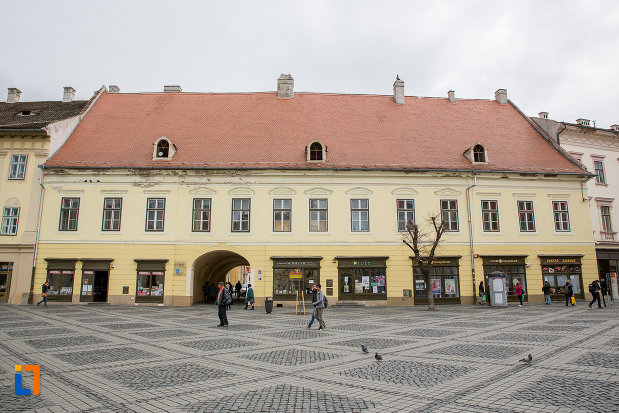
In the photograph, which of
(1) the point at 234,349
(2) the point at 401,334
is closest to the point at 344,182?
(2) the point at 401,334

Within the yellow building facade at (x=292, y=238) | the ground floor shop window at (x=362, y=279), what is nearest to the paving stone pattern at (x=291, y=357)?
the yellow building facade at (x=292, y=238)

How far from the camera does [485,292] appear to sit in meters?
25.5

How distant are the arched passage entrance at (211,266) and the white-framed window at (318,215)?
5.13m

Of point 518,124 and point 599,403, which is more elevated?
point 518,124

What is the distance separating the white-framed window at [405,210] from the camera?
26.4 metres

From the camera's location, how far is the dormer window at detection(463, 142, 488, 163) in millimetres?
27469

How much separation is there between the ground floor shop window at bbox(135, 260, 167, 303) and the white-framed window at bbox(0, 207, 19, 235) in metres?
8.21

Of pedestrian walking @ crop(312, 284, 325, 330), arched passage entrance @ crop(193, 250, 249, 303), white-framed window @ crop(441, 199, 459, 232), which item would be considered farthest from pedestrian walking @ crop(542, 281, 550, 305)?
arched passage entrance @ crop(193, 250, 249, 303)

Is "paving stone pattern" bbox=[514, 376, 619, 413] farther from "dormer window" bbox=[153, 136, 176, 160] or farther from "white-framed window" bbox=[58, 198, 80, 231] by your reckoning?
"white-framed window" bbox=[58, 198, 80, 231]

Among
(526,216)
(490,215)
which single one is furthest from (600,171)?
(490,215)

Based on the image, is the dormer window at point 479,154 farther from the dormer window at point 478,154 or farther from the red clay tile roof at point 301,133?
the red clay tile roof at point 301,133

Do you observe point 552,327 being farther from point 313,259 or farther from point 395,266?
point 313,259

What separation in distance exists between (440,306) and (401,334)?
41.1ft

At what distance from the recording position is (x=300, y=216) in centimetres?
2592
